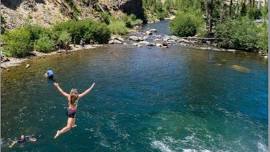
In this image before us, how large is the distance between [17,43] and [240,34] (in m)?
44.3

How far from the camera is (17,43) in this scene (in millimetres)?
78312

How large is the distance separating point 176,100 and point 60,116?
15.1m

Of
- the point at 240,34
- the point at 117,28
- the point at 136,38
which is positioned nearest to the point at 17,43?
the point at 136,38

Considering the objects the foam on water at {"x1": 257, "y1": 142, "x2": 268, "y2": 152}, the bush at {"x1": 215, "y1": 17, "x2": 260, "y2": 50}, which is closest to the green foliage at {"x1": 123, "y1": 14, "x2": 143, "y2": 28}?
the bush at {"x1": 215, "y1": 17, "x2": 260, "y2": 50}

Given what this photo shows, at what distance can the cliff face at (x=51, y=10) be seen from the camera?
94.8 meters

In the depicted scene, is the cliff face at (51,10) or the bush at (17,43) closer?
the bush at (17,43)

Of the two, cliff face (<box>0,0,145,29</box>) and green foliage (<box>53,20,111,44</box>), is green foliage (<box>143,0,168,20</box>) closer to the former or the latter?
cliff face (<box>0,0,145,29</box>)

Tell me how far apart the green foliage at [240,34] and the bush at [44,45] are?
118 feet

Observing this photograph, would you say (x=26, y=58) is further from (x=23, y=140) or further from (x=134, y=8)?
(x=134, y=8)

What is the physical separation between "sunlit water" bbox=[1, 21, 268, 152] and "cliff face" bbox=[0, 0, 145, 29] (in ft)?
68.3

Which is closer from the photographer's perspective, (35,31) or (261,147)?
(261,147)

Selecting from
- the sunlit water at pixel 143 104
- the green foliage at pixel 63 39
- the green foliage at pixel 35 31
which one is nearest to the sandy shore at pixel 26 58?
the green foliage at pixel 63 39

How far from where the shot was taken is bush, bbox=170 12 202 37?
106938 mm

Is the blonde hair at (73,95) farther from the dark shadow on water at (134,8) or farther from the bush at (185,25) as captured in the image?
the dark shadow on water at (134,8)
